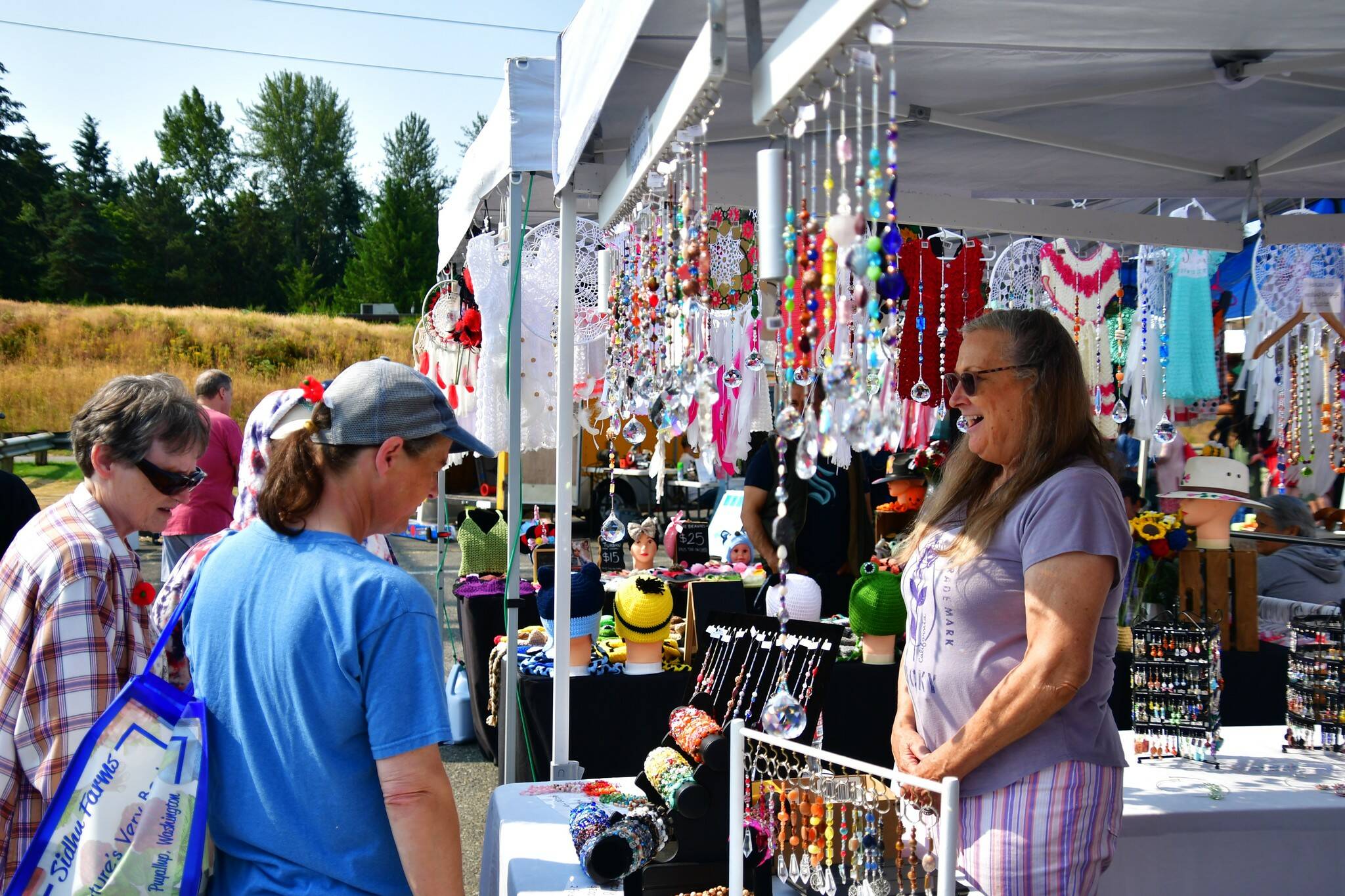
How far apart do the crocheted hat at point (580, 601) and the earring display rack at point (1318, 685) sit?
167 centimetres

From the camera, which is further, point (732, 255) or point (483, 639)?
point (483, 639)

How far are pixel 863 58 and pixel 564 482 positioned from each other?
1.56 m

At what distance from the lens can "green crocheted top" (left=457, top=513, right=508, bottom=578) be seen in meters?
4.22

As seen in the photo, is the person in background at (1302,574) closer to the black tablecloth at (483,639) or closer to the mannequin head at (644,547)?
the mannequin head at (644,547)

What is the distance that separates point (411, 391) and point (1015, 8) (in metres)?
1.23

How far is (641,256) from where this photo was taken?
2174 millimetres

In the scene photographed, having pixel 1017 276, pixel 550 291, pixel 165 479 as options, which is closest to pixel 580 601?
pixel 550 291

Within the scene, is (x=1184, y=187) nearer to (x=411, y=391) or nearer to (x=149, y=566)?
(x=411, y=391)

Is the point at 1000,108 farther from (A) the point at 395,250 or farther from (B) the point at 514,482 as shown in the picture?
(A) the point at 395,250

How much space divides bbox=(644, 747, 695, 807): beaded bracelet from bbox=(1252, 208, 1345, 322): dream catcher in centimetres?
283

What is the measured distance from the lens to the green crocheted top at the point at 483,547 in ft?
13.9

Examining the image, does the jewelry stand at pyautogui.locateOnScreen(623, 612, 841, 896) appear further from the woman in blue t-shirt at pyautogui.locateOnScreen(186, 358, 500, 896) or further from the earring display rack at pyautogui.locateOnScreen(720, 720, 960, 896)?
the woman in blue t-shirt at pyautogui.locateOnScreen(186, 358, 500, 896)

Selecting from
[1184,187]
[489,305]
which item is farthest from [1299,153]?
[489,305]

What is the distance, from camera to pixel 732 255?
3.53 m
